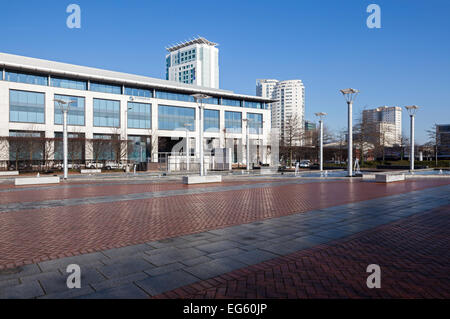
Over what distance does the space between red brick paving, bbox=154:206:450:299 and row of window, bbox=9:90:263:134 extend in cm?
4418

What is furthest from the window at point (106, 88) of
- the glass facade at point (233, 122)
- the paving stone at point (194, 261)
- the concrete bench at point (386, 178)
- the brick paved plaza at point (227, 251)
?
the paving stone at point (194, 261)

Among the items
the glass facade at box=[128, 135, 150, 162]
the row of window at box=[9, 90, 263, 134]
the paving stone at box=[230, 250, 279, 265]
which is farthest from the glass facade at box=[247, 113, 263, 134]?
the paving stone at box=[230, 250, 279, 265]

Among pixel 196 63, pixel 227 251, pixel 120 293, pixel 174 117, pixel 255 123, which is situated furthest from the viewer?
pixel 196 63

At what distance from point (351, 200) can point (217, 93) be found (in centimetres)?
5772

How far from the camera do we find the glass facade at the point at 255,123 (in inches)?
2899

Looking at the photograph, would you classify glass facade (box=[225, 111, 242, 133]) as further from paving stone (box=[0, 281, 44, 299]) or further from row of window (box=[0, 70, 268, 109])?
paving stone (box=[0, 281, 44, 299])

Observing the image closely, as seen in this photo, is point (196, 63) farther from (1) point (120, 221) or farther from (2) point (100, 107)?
(1) point (120, 221)

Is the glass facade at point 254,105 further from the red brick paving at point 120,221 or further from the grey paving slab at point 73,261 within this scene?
the grey paving slab at point 73,261

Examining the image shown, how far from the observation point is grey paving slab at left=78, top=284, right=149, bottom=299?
381 centimetres

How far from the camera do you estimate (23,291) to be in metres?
3.97

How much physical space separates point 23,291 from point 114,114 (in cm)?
5452

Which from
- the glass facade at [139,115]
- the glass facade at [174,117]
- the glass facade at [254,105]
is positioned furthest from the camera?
the glass facade at [254,105]

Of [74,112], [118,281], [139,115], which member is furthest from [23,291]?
[139,115]
